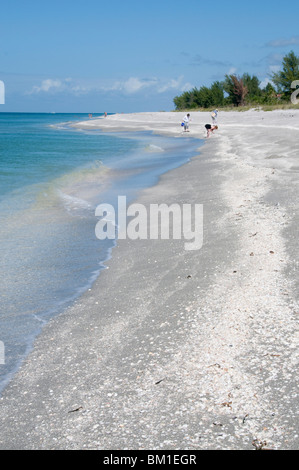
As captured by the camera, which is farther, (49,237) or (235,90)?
(235,90)

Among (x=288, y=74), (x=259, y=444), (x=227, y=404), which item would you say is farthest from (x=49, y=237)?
(x=288, y=74)

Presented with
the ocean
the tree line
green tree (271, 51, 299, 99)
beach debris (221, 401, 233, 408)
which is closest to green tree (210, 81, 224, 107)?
the tree line

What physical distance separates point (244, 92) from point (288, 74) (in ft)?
43.5

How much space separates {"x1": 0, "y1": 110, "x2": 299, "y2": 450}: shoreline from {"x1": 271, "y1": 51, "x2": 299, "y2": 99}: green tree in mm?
53799

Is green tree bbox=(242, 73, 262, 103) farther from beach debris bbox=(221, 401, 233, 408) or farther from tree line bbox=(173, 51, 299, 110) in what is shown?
beach debris bbox=(221, 401, 233, 408)

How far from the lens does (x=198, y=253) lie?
8195 mm

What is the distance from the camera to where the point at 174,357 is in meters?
4.96

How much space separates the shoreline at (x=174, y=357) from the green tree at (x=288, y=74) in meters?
53.8

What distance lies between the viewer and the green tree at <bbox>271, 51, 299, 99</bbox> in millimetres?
57719

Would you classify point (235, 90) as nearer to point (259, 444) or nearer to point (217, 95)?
point (217, 95)

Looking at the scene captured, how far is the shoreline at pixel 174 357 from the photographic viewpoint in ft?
12.9

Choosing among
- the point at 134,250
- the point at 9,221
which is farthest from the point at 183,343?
the point at 9,221

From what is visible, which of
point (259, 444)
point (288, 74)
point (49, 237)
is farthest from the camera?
point (288, 74)

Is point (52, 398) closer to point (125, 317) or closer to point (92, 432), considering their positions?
point (92, 432)
